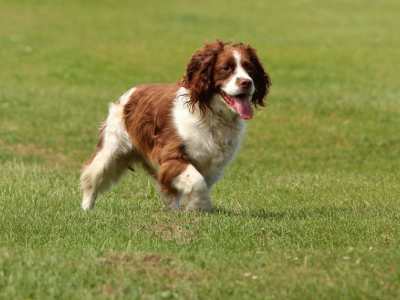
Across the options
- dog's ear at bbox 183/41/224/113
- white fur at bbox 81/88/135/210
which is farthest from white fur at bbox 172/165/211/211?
white fur at bbox 81/88/135/210

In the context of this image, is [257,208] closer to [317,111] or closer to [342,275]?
[342,275]

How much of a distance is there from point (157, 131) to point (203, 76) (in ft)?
2.36

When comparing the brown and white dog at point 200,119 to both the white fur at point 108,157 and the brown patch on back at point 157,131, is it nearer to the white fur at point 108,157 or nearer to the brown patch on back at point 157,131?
the brown patch on back at point 157,131

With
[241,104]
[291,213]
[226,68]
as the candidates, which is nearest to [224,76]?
[226,68]

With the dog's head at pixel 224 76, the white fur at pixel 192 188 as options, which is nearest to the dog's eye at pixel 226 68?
the dog's head at pixel 224 76

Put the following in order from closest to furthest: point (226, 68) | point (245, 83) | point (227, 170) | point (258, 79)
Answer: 1. point (245, 83)
2. point (226, 68)
3. point (258, 79)
4. point (227, 170)

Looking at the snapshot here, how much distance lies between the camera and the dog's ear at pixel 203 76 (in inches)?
384

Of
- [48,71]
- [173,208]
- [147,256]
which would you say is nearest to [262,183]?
[173,208]

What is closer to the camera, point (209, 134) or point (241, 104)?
point (241, 104)

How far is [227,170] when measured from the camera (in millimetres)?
15109

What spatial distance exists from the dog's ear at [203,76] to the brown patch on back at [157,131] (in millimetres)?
332

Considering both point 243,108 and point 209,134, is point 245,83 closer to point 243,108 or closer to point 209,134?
point 243,108

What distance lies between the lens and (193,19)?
37.2 meters

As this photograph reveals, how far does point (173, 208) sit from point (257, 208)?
48.1 inches
